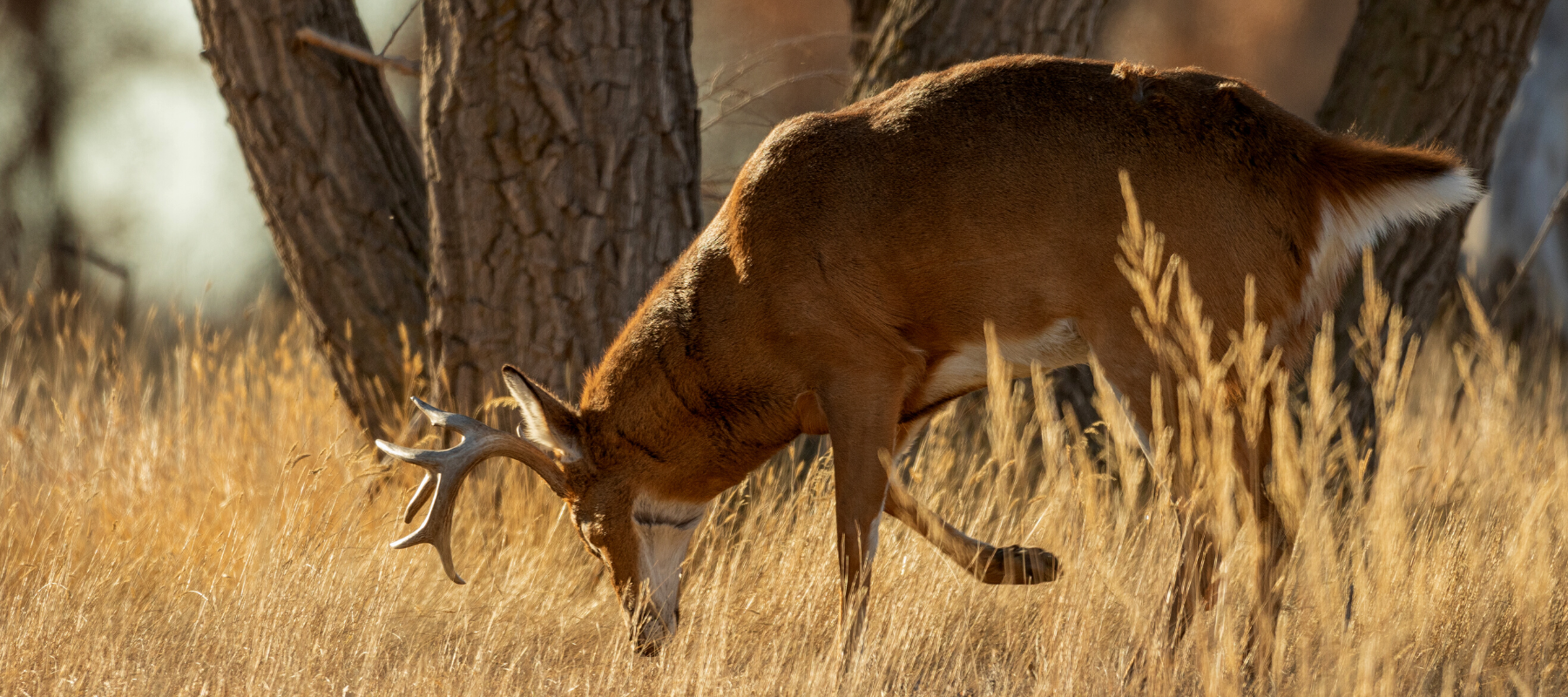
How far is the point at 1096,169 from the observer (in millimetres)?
3838

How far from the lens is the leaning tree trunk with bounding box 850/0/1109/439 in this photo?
565 cm

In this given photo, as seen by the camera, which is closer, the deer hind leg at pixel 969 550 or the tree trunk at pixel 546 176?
the deer hind leg at pixel 969 550

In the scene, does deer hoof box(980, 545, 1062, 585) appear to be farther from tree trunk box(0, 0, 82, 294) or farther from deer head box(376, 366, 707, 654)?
tree trunk box(0, 0, 82, 294)

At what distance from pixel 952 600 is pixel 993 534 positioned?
842 millimetres

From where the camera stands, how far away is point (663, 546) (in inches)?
174

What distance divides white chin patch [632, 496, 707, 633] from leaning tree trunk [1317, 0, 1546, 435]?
130 inches

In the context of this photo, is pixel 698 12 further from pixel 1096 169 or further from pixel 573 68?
pixel 1096 169

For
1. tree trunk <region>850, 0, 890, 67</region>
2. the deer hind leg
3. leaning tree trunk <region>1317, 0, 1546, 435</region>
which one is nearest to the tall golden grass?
the deer hind leg

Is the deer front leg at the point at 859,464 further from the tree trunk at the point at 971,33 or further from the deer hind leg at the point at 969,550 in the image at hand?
the tree trunk at the point at 971,33

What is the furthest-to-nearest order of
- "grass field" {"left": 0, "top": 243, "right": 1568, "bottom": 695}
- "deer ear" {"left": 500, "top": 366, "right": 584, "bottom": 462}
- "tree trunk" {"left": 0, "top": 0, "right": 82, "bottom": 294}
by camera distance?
"tree trunk" {"left": 0, "top": 0, "right": 82, "bottom": 294}
"deer ear" {"left": 500, "top": 366, "right": 584, "bottom": 462}
"grass field" {"left": 0, "top": 243, "right": 1568, "bottom": 695}

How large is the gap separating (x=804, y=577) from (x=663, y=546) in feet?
1.73

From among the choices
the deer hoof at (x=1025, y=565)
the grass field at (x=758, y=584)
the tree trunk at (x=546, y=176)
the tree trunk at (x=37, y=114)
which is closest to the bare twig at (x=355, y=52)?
the tree trunk at (x=546, y=176)

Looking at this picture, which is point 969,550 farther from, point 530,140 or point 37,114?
point 37,114

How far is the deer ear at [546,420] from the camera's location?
414 cm
